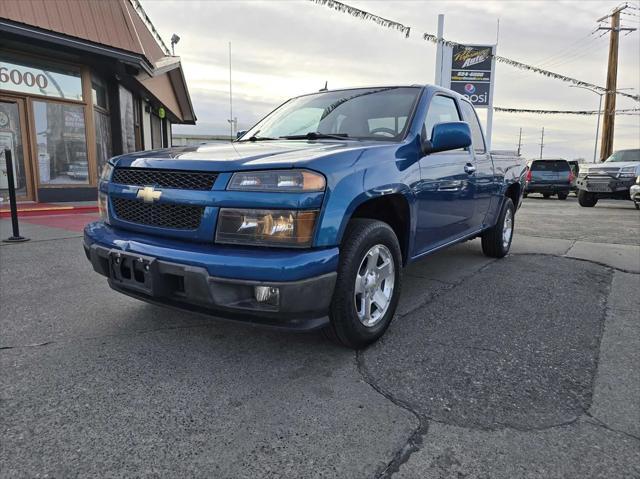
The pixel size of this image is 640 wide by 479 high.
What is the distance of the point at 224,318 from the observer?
252 centimetres

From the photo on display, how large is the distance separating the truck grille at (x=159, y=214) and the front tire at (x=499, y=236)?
4.04 m

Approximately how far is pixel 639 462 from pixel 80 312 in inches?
140

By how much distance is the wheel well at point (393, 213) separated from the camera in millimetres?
3054

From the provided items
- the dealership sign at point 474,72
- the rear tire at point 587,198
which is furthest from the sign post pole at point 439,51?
the rear tire at point 587,198

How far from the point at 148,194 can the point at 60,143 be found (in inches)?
353

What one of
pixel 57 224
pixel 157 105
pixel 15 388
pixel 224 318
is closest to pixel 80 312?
pixel 15 388

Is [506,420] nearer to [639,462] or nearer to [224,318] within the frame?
[639,462]

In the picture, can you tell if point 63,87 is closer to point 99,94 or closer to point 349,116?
point 99,94

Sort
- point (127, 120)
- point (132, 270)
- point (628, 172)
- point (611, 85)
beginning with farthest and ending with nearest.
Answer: point (611, 85) < point (628, 172) < point (127, 120) < point (132, 270)

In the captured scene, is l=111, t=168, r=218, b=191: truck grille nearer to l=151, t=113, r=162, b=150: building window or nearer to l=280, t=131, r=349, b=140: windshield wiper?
l=280, t=131, r=349, b=140: windshield wiper

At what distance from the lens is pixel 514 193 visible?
622 cm

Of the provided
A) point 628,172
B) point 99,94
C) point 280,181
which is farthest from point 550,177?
point 280,181

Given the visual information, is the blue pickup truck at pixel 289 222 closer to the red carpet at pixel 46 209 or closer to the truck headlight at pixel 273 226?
the truck headlight at pixel 273 226

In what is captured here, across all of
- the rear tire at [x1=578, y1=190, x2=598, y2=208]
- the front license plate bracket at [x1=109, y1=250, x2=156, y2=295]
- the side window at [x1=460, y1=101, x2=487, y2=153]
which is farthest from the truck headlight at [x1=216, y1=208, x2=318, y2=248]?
the rear tire at [x1=578, y1=190, x2=598, y2=208]
